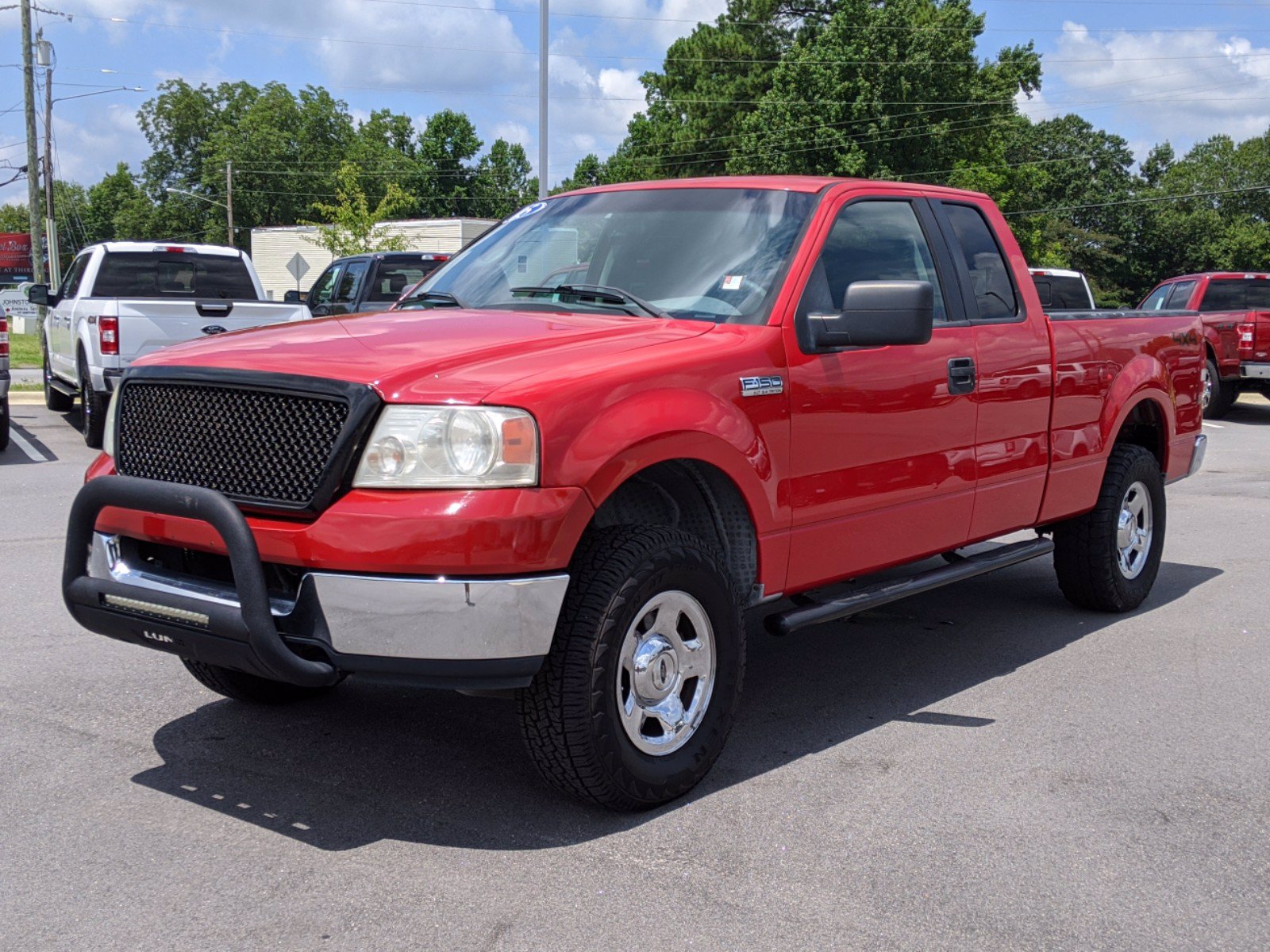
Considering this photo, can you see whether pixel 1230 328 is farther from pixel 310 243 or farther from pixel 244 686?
pixel 310 243

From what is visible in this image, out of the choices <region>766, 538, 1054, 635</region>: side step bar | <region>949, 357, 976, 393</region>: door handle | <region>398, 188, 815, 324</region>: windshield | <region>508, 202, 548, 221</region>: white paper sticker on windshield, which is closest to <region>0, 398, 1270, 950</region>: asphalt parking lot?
<region>766, 538, 1054, 635</region>: side step bar

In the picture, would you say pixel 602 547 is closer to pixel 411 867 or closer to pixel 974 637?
pixel 411 867

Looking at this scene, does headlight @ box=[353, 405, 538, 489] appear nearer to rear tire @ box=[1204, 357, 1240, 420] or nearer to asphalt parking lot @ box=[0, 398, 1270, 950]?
asphalt parking lot @ box=[0, 398, 1270, 950]

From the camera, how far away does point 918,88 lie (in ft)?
168

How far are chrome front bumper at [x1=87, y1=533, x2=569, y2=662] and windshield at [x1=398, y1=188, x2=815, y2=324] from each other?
58.0 inches

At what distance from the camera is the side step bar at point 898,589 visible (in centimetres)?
470

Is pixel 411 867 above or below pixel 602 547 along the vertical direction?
below

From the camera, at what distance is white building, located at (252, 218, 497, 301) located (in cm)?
5566

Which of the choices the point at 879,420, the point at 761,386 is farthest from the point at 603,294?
the point at 879,420

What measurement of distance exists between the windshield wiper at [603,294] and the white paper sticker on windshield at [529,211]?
83 cm

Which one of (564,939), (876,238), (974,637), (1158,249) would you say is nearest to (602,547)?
(564,939)

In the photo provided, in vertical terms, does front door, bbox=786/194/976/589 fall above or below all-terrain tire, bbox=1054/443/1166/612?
above

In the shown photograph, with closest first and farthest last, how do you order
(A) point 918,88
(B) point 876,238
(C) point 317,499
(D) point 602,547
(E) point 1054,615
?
(C) point 317,499 < (D) point 602,547 < (B) point 876,238 < (E) point 1054,615 < (A) point 918,88

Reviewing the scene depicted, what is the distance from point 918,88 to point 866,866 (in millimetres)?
51080
